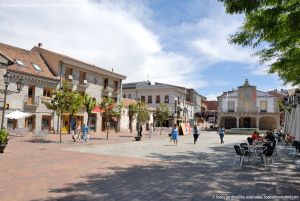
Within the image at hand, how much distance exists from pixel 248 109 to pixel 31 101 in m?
48.6

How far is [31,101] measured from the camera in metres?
29.2

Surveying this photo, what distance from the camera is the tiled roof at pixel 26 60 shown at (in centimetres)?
2845

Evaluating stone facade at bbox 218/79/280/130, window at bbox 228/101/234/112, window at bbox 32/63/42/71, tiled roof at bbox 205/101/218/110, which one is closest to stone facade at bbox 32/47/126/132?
window at bbox 32/63/42/71

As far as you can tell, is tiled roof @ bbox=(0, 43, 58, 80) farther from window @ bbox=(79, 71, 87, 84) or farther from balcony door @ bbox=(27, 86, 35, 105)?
window @ bbox=(79, 71, 87, 84)

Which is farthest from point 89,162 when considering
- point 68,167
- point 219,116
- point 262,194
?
point 219,116

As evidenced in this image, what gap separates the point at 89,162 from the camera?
12.3m

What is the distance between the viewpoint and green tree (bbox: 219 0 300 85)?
7206 mm

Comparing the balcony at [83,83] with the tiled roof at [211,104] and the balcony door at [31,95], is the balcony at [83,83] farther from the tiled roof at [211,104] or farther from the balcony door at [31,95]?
the tiled roof at [211,104]

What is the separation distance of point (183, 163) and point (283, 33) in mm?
6263

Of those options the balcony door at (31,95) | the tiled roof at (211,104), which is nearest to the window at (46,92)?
the balcony door at (31,95)

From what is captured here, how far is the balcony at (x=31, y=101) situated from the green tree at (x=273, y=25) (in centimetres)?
2203

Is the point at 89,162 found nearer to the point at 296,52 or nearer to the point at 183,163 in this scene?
the point at 183,163

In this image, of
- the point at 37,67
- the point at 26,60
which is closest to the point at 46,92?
the point at 37,67

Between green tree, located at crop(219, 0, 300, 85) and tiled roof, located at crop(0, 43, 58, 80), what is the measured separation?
2216cm
